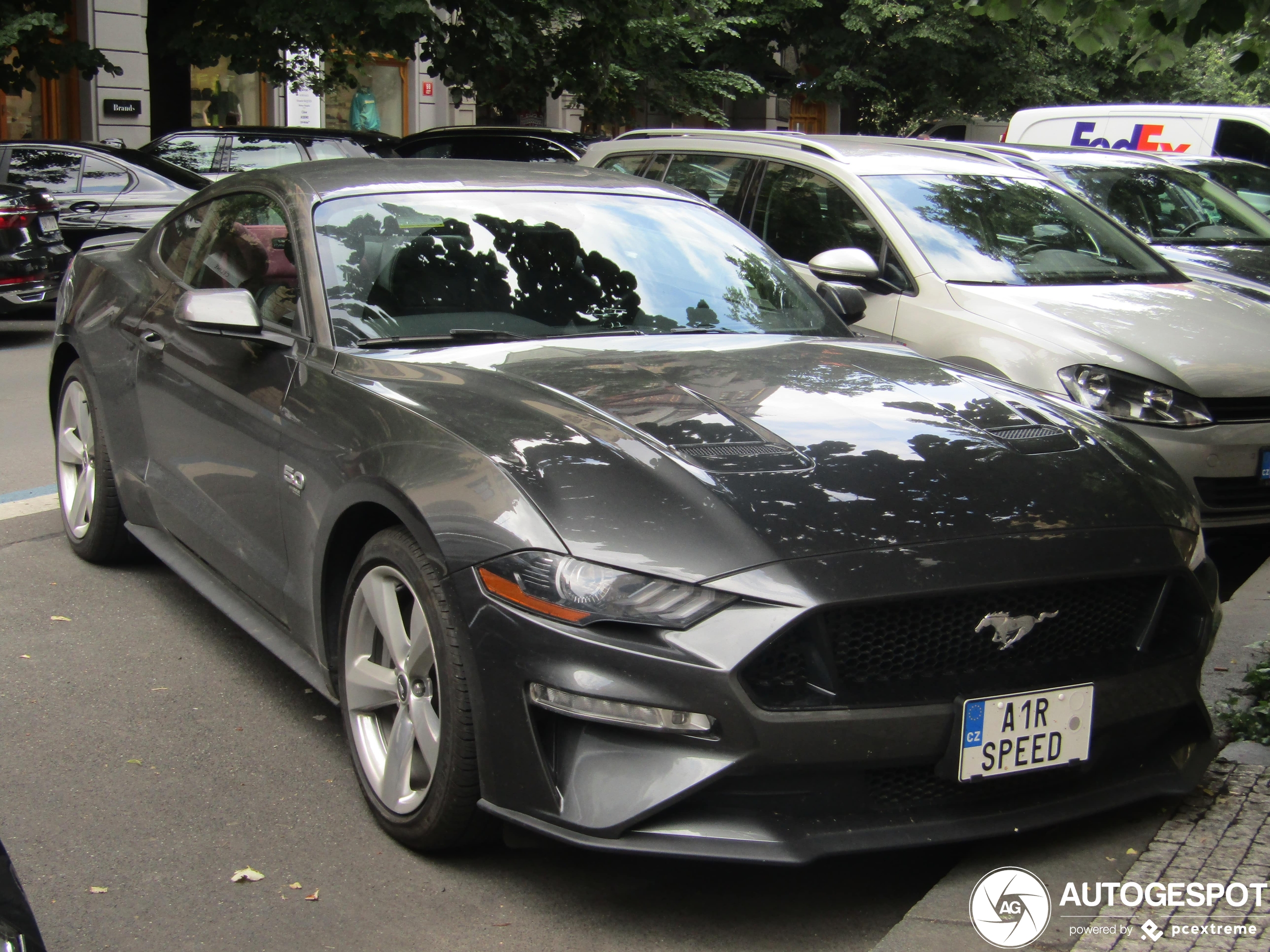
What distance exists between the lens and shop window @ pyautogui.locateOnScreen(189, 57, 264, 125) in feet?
74.4

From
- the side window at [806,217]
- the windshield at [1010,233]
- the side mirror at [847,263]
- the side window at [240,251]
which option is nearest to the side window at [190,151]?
the side window at [806,217]

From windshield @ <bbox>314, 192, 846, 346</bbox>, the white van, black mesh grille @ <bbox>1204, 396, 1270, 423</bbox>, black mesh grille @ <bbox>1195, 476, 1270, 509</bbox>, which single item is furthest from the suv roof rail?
the white van

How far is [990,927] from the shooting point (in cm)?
299

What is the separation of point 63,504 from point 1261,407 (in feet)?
16.1

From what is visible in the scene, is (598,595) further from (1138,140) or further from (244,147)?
(1138,140)

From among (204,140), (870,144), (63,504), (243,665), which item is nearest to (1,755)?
(243,665)

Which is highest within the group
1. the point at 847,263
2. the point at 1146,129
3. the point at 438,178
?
the point at 1146,129

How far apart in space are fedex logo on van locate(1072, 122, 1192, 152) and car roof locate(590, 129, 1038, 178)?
8.21 metres

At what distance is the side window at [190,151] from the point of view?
49.5ft

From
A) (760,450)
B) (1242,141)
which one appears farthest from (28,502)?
(1242,141)

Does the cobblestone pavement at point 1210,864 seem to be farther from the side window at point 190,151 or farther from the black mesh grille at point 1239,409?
the side window at point 190,151

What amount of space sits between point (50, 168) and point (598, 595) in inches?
490

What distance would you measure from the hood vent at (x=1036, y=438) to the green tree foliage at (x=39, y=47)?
14640 millimetres

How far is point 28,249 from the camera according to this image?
12.1 metres
